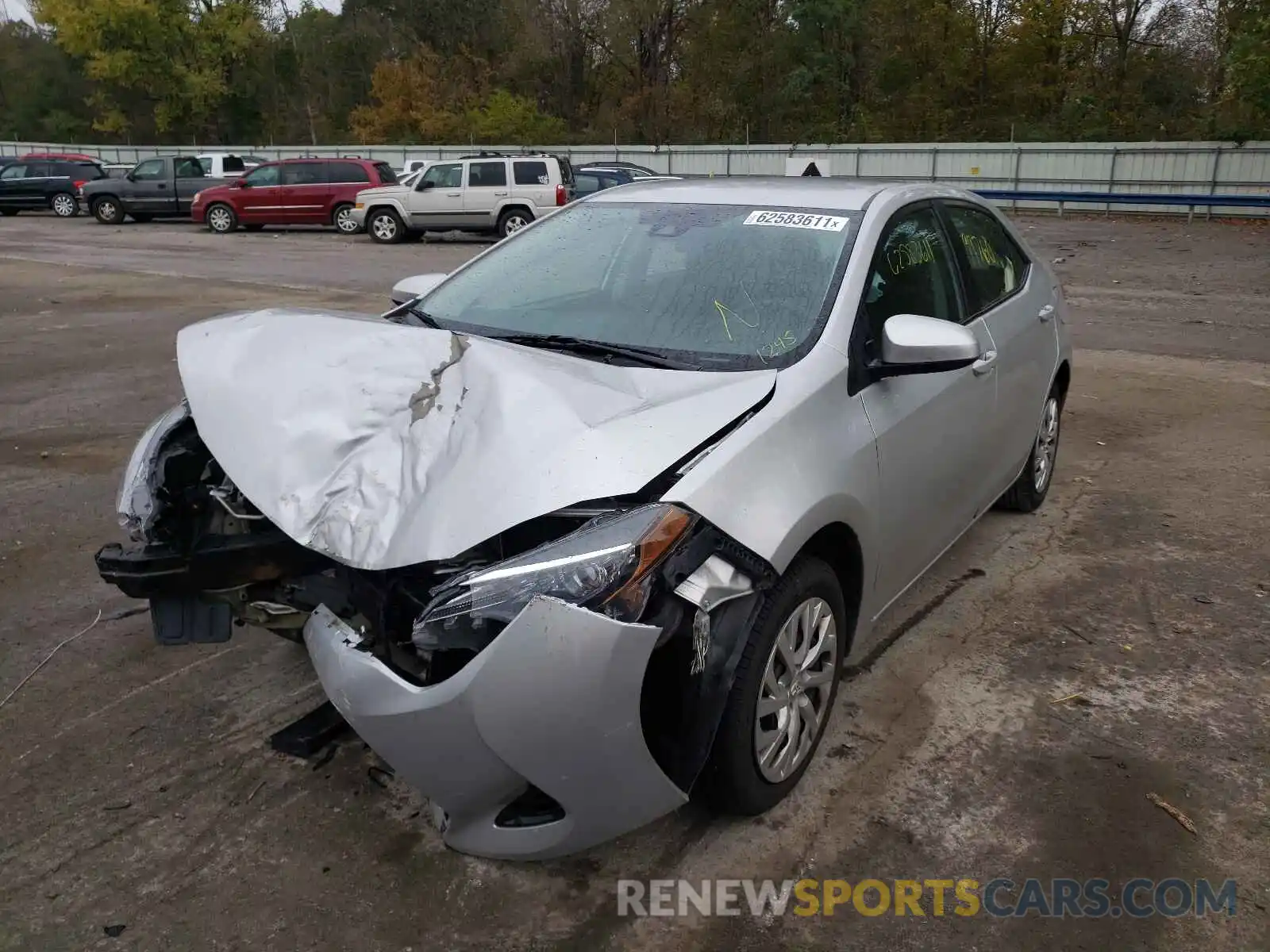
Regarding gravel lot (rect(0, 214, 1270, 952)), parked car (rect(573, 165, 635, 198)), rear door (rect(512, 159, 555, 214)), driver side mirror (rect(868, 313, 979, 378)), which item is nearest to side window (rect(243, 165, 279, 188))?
rear door (rect(512, 159, 555, 214))

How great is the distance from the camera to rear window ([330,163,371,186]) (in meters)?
22.6

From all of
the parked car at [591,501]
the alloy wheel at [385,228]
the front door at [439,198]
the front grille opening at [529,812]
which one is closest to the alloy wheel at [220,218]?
the alloy wheel at [385,228]

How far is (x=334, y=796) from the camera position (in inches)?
118

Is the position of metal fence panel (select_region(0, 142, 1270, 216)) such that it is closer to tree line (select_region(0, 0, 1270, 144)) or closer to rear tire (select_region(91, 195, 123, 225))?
tree line (select_region(0, 0, 1270, 144))

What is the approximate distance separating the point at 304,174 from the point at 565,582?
22.8m

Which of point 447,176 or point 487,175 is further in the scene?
point 447,176

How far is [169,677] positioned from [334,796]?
1.07 meters

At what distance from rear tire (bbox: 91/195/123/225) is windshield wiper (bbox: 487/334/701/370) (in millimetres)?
25980

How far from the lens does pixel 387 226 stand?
21094 millimetres

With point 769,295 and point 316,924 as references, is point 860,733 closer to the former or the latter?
point 769,295

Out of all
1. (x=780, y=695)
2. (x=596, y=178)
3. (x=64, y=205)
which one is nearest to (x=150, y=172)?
(x=64, y=205)

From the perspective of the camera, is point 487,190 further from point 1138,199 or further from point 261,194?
point 1138,199

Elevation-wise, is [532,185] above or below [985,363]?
above

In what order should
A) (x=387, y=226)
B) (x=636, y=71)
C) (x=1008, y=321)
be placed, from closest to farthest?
1. (x=1008, y=321)
2. (x=387, y=226)
3. (x=636, y=71)
